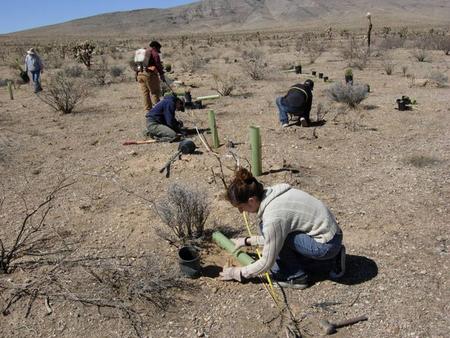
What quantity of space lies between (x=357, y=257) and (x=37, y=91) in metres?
12.2

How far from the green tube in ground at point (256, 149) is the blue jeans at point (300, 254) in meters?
2.16

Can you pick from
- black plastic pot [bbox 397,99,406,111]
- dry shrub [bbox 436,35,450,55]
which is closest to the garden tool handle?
black plastic pot [bbox 397,99,406,111]

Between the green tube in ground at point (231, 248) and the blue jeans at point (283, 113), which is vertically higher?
the blue jeans at point (283, 113)

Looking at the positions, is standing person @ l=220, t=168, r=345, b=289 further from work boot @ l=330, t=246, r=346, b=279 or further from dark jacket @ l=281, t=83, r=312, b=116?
dark jacket @ l=281, t=83, r=312, b=116

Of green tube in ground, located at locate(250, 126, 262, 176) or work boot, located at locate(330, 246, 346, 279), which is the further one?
green tube in ground, located at locate(250, 126, 262, 176)

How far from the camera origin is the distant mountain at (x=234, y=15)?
10719cm

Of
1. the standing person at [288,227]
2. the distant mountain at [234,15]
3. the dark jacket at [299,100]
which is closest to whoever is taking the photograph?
the standing person at [288,227]

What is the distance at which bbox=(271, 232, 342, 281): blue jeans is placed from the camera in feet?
11.6

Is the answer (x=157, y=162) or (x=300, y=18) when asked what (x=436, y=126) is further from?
(x=300, y=18)

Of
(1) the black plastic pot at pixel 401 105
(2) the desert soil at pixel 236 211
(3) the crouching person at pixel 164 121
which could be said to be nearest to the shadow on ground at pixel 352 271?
(2) the desert soil at pixel 236 211

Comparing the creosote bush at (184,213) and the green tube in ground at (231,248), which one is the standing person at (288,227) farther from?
the creosote bush at (184,213)

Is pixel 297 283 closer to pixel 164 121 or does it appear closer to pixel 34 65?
pixel 164 121

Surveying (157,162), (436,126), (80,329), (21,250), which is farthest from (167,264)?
(436,126)

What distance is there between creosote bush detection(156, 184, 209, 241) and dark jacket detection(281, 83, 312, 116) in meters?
4.01
